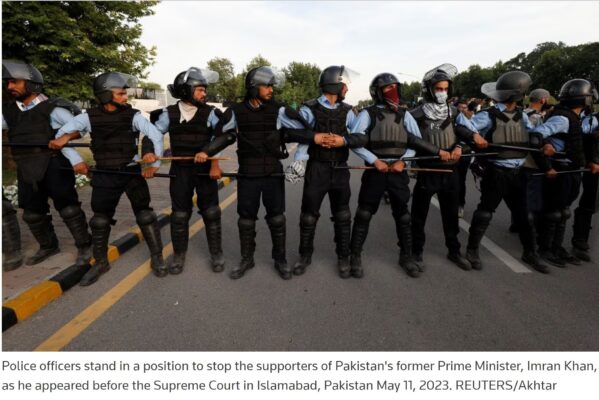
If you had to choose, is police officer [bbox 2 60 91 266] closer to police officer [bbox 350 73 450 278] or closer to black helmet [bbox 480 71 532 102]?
police officer [bbox 350 73 450 278]

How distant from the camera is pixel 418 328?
2746mm

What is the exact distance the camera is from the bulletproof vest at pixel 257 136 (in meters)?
3.36

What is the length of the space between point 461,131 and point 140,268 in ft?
12.0

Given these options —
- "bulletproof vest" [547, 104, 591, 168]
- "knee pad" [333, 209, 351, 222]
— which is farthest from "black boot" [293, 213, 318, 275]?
"bulletproof vest" [547, 104, 591, 168]

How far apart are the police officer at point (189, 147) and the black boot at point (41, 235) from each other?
1340 mm

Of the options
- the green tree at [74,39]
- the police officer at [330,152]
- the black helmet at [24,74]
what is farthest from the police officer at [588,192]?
the green tree at [74,39]

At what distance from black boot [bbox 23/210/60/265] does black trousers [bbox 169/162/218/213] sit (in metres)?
1.41

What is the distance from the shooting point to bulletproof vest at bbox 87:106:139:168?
3.35 m

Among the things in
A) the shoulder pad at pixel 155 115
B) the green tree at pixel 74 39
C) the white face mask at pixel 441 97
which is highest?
the green tree at pixel 74 39

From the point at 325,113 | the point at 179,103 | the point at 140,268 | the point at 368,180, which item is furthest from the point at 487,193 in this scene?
the point at 140,268

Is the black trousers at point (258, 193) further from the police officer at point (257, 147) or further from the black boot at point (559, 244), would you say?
the black boot at point (559, 244)

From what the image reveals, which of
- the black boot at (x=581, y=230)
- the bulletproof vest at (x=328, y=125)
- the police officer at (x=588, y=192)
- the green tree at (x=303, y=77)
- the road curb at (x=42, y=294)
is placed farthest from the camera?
the green tree at (x=303, y=77)

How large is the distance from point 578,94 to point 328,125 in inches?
103
